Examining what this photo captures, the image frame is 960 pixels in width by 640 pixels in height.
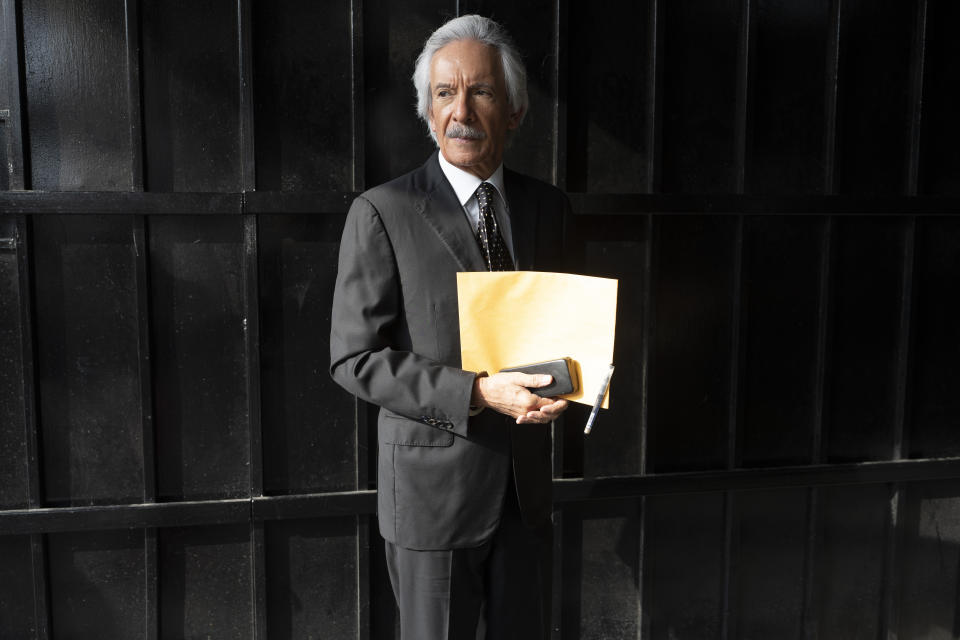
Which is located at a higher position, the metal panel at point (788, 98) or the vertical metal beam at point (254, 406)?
the metal panel at point (788, 98)

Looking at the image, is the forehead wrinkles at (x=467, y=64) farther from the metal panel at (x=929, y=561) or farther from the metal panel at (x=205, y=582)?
the metal panel at (x=929, y=561)

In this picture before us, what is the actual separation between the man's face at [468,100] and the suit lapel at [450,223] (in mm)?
78

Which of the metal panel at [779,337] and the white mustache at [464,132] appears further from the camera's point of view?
the metal panel at [779,337]

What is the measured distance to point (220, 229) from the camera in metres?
2.35

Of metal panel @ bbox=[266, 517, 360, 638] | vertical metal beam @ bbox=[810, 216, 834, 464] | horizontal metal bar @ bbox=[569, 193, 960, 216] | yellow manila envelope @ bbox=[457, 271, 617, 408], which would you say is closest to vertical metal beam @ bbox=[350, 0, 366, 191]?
horizontal metal bar @ bbox=[569, 193, 960, 216]

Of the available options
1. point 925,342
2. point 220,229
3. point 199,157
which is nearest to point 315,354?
point 220,229

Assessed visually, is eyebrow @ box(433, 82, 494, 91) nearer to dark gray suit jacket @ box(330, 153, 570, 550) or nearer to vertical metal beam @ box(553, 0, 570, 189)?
dark gray suit jacket @ box(330, 153, 570, 550)

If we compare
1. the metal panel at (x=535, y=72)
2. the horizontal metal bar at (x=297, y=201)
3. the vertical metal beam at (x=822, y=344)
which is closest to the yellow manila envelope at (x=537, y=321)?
the horizontal metal bar at (x=297, y=201)

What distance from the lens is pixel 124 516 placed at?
2.34 metres

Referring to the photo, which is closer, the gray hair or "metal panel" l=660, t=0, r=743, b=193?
the gray hair

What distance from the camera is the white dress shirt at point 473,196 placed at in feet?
5.84

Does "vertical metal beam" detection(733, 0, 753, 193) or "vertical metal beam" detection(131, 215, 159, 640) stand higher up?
"vertical metal beam" detection(733, 0, 753, 193)

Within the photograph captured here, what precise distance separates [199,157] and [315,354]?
2.30 feet

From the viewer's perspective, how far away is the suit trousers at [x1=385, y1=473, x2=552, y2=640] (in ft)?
5.82
